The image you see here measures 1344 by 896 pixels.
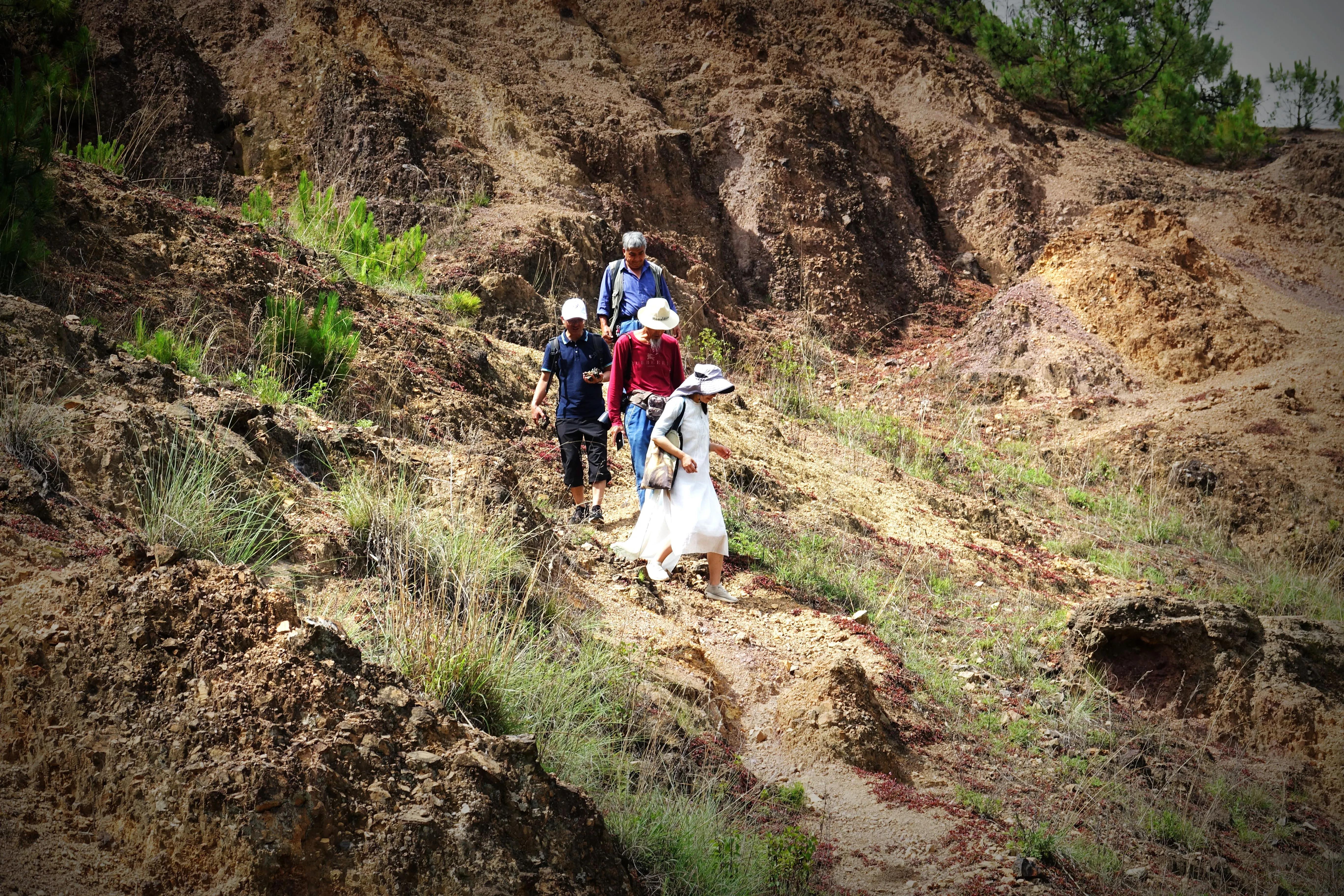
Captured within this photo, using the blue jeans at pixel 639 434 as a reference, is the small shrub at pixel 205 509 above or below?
below

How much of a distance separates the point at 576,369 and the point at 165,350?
2762 millimetres

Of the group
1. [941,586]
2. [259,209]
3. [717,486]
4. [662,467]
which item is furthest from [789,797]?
[259,209]

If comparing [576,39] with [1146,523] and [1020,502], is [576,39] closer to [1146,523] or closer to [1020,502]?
[1020,502]

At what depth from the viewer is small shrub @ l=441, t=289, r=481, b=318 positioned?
10797 mm

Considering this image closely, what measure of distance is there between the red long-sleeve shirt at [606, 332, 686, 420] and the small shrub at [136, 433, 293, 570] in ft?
8.76

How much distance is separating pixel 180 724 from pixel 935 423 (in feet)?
44.5

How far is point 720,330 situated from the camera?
15.1 meters

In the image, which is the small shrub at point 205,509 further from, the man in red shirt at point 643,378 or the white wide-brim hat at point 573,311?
the white wide-brim hat at point 573,311

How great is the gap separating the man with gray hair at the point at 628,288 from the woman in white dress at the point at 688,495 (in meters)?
1.68

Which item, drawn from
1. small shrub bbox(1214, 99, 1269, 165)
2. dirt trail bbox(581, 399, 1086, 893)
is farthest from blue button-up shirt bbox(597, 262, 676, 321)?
small shrub bbox(1214, 99, 1269, 165)

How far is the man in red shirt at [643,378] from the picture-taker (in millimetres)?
6625

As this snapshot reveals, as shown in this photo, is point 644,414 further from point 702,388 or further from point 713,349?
point 713,349

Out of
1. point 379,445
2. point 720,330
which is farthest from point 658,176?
point 379,445

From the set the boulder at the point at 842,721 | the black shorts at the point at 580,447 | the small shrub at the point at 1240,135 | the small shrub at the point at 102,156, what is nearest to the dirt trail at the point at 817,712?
the boulder at the point at 842,721
